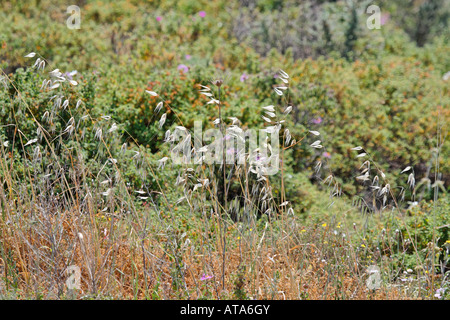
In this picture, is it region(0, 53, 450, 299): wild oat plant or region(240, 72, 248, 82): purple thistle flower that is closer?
region(0, 53, 450, 299): wild oat plant

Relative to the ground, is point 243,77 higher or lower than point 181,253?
higher

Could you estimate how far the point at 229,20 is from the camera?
8.16 metres

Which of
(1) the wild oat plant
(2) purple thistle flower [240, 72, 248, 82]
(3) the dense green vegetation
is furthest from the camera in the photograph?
(2) purple thistle flower [240, 72, 248, 82]

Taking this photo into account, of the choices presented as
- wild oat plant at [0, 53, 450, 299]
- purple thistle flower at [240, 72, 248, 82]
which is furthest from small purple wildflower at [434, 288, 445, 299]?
purple thistle flower at [240, 72, 248, 82]

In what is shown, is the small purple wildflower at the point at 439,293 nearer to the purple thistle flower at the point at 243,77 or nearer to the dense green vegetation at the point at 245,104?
the dense green vegetation at the point at 245,104

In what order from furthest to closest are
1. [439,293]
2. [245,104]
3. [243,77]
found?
[243,77] < [245,104] < [439,293]

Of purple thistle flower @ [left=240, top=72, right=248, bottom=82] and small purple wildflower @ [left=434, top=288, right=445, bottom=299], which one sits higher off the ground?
purple thistle flower @ [left=240, top=72, right=248, bottom=82]

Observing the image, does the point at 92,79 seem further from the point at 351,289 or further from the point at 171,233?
the point at 351,289

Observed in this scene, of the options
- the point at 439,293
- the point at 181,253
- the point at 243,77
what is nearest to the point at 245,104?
the point at 243,77

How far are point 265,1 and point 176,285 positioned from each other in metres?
7.84

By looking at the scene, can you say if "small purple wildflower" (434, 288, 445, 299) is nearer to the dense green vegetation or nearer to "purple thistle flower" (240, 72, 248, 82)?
the dense green vegetation

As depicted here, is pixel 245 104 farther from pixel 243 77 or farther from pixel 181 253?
pixel 181 253

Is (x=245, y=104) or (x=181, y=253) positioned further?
(x=245, y=104)

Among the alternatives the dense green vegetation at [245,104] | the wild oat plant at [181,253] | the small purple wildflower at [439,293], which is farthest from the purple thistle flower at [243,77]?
the small purple wildflower at [439,293]
